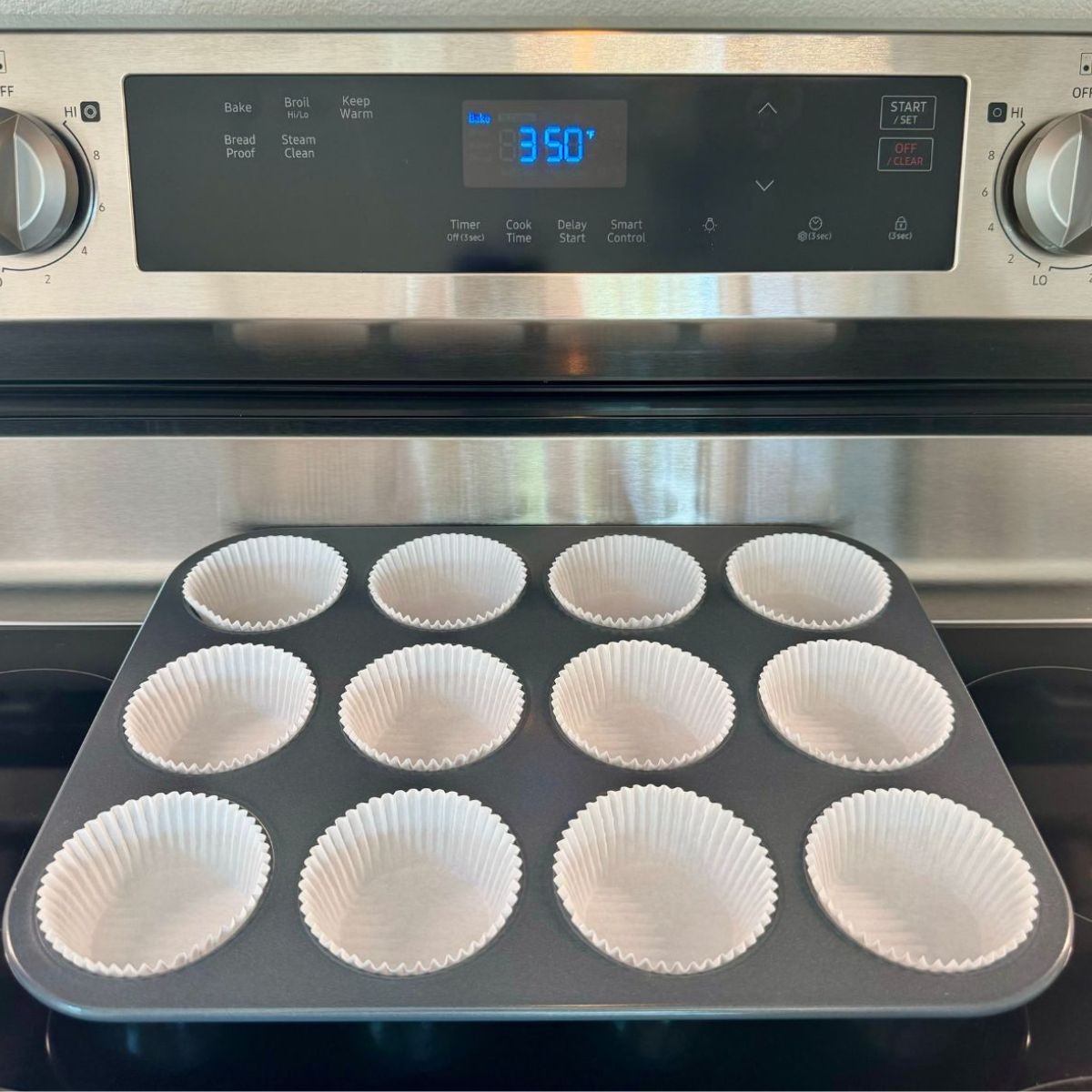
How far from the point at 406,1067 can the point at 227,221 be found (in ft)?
1.74

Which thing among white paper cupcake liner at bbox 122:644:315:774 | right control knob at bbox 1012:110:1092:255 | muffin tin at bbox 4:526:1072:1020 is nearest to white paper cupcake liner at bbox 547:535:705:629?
muffin tin at bbox 4:526:1072:1020

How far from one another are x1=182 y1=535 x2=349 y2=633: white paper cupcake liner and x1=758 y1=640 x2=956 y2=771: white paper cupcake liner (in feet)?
1.07

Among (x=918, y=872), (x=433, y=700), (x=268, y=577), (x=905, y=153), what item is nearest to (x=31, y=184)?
(x=268, y=577)

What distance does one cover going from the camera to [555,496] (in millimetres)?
840

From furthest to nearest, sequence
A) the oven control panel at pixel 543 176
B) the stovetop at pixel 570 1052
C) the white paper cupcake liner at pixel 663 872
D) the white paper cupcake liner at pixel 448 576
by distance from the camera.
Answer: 1. the white paper cupcake liner at pixel 448 576
2. the oven control panel at pixel 543 176
3. the white paper cupcake liner at pixel 663 872
4. the stovetop at pixel 570 1052

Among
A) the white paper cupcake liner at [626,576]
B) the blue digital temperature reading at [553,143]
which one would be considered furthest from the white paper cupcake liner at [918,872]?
the blue digital temperature reading at [553,143]

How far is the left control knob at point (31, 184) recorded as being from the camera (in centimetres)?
67

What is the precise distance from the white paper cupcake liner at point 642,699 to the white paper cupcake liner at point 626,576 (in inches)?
2.8

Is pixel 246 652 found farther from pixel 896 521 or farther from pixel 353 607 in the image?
pixel 896 521

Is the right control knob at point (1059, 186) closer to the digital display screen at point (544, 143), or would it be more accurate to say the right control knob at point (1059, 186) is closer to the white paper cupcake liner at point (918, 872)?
the digital display screen at point (544, 143)

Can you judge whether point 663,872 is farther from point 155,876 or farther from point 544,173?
point 544,173

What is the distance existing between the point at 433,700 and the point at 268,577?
0.61ft

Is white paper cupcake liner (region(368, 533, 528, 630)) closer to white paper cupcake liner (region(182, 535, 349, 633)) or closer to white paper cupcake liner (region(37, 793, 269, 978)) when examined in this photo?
white paper cupcake liner (region(182, 535, 349, 633))

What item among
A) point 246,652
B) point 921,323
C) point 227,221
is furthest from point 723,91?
point 246,652
